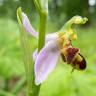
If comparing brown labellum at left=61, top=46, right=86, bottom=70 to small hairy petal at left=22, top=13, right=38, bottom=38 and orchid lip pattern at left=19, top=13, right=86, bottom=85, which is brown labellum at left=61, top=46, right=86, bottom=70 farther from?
small hairy petal at left=22, top=13, right=38, bottom=38

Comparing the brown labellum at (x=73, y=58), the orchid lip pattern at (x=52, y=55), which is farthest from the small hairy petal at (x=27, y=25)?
the brown labellum at (x=73, y=58)

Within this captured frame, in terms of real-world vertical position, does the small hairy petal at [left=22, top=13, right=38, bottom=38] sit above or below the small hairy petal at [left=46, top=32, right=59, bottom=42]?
above

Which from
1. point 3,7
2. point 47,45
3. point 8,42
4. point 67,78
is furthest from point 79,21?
point 3,7

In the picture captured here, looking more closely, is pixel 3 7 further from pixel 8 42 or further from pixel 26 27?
pixel 26 27

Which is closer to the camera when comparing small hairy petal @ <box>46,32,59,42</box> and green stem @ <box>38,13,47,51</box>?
green stem @ <box>38,13,47,51</box>

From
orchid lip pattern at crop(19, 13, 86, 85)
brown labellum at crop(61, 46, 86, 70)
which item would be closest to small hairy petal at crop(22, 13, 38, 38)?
orchid lip pattern at crop(19, 13, 86, 85)

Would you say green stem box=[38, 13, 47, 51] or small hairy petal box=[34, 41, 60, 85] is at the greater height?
green stem box=[38, 13, 47, 51]

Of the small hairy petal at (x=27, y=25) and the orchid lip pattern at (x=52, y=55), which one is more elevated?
the small hairy petal at (x=27, y=25)

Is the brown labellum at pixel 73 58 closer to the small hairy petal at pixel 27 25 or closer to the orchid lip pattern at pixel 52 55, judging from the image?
the orchid lip pattern at pixel 52 55

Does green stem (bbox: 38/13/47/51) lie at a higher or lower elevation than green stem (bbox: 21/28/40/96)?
higher
